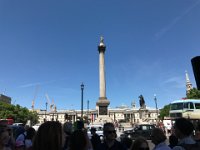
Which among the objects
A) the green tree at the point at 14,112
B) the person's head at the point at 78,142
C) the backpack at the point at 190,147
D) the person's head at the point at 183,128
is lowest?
the backpack at the point at 190,147

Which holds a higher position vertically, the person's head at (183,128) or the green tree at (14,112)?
A: the green tree at (14,112)

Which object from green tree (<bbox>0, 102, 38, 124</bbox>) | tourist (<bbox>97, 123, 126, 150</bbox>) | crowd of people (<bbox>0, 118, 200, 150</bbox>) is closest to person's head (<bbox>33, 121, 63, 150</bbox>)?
crowd of people (<bbox>0, 118, 200, 150</bbox>)

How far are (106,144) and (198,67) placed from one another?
9.08ft

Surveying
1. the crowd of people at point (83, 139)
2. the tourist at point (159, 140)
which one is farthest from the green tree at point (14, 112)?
the tourist at point (159, 140)

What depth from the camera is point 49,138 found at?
3305 mm

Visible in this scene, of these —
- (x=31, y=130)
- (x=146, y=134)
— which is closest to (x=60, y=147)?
(x=31, y=130)

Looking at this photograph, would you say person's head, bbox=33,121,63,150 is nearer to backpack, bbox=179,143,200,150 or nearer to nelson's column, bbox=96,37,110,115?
backpack, bbox=179,143,200,150

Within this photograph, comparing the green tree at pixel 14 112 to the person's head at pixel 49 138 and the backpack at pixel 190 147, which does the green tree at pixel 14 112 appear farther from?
the person's head at pixel 49 138

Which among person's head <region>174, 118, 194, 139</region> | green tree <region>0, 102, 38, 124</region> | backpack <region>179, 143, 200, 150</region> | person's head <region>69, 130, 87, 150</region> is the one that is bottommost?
backpack <region>179, 143, 200, 150</region>

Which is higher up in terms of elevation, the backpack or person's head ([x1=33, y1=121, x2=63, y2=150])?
person's head ([x1=33, y1=121, x2=63, y2=150])

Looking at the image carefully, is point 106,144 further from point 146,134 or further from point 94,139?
point 146,134

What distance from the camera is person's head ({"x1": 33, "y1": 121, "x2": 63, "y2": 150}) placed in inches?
130

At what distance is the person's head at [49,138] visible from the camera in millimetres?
3291

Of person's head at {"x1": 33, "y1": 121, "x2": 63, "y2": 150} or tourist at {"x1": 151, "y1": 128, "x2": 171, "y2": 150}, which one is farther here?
tourist at {"x1": 151, "y1": 128, "x2": 171, "y2": 150}
